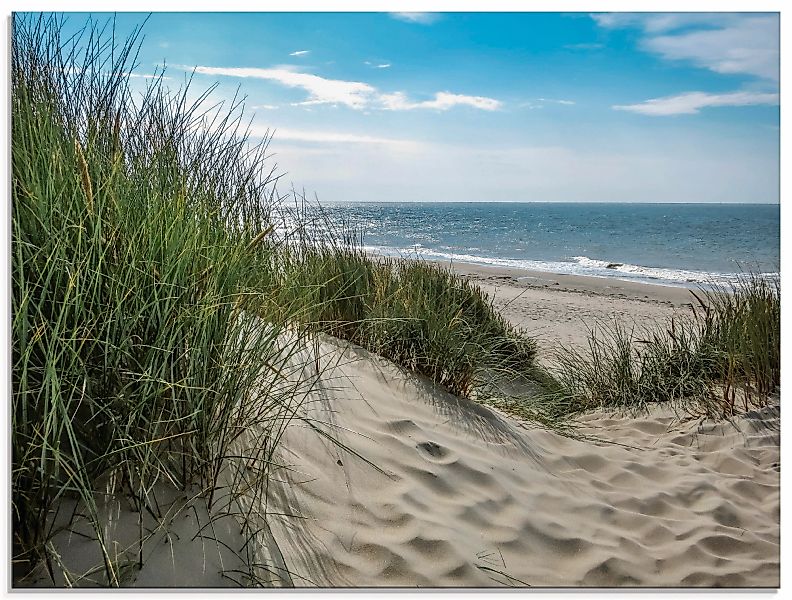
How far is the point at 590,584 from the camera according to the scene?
5.85 ft

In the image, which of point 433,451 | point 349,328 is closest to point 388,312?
point 349,328

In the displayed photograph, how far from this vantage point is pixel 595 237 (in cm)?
1078

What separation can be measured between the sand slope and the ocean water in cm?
95

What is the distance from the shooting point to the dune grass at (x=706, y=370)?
282 cm

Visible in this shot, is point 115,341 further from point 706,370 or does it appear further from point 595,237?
point 595,237

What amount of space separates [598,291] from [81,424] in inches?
300

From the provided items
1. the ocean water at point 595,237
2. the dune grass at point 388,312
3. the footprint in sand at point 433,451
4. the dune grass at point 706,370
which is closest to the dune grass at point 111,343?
the footprint in sand at point 433,451

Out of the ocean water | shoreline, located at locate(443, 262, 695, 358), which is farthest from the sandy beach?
shoreline, located at locate(443, 262, 695, 358)

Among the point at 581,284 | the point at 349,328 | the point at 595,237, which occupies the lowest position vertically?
the point at 581,284

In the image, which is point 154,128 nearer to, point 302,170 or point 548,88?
point 302,170

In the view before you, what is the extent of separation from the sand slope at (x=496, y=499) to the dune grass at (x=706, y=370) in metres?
0.22

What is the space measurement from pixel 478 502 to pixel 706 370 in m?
1.86

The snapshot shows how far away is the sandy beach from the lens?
5.30 feet

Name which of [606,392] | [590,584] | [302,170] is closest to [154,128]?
[302,170]
